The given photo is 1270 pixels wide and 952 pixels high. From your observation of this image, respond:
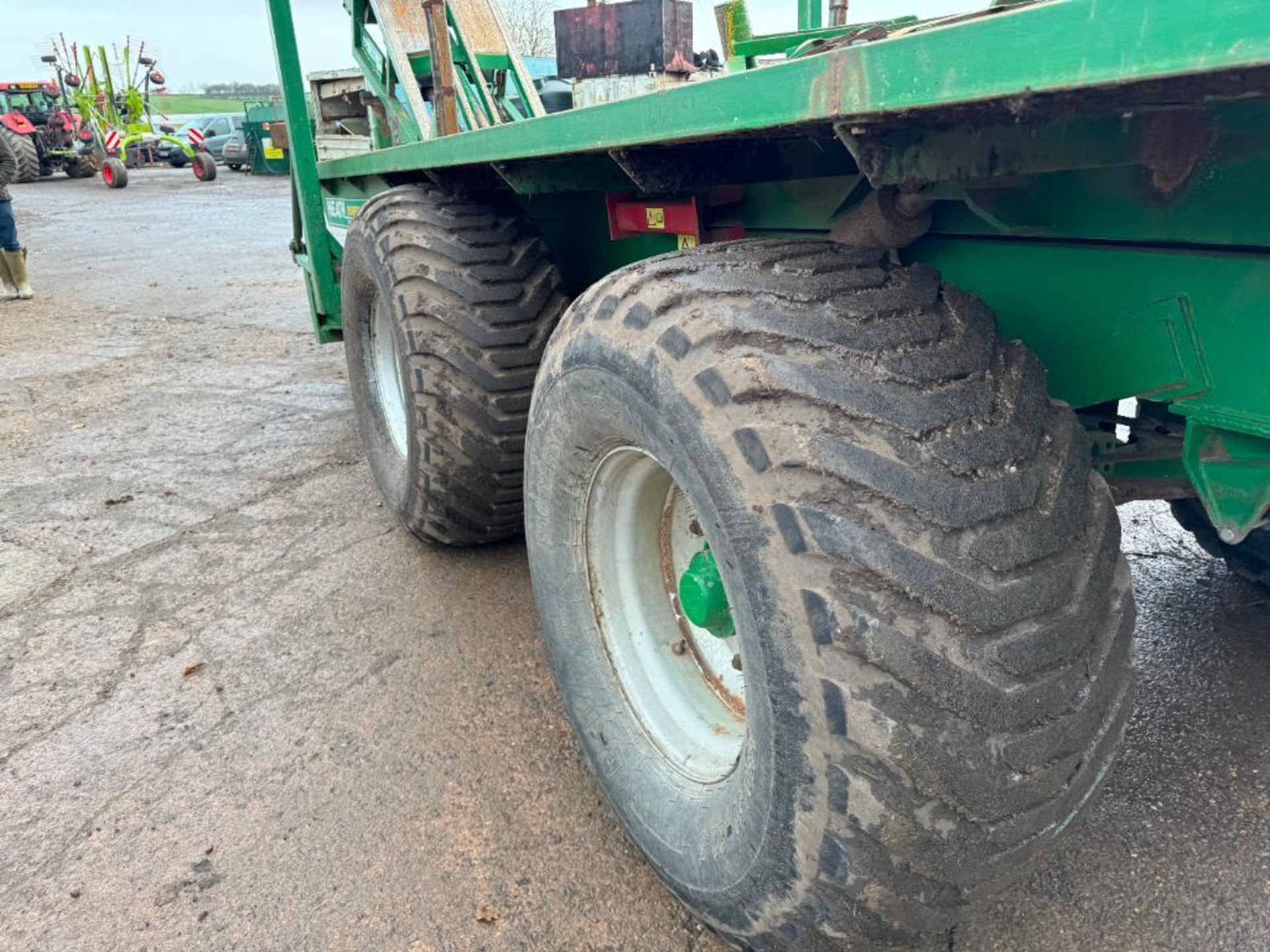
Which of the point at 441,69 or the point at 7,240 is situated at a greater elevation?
the point at 441,69

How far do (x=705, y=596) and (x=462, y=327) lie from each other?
4.55ft

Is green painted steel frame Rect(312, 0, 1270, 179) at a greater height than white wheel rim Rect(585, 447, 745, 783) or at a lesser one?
greater

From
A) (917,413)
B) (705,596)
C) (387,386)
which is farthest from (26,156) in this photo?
(917,413)

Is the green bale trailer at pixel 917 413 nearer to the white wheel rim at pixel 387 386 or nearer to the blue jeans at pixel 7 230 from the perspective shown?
the white wheel rim at pixel 387 386

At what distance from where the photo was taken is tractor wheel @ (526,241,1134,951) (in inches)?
50.0

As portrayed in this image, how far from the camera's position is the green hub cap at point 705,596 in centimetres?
180

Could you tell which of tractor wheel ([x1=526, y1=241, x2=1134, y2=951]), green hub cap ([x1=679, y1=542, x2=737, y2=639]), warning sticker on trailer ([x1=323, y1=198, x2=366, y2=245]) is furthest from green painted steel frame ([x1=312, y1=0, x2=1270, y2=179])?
warning sticker on trailer ([x1=323, y1=198, x2=366, y2=245])

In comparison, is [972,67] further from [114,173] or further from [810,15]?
[114,173]

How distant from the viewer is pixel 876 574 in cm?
127

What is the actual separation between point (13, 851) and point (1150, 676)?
2.83 meters

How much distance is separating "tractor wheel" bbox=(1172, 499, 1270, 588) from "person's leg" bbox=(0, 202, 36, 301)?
1024cm

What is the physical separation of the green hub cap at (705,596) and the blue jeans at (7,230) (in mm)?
9800

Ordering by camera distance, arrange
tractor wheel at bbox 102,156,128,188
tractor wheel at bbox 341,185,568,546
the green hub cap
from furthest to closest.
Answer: tractor wheel at bbox 102,156,128,188 < tractor wheel at bbox 341,185,568,546 < the green hub cap

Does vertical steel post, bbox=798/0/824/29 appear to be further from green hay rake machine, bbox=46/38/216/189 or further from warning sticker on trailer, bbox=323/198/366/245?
green hay rake machine, bbox=46/38/216/189
